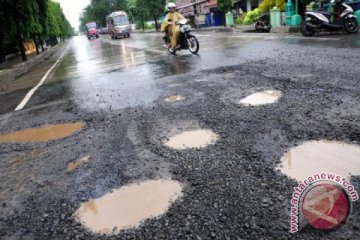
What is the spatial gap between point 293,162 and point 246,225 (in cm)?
104

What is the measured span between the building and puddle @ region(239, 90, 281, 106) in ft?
102

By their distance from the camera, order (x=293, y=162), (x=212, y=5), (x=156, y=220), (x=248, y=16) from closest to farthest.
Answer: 1. (x=156, y=220)
2. (x=293, y=162)
3. (x=248, y=16)
4. (x=212, y=5)

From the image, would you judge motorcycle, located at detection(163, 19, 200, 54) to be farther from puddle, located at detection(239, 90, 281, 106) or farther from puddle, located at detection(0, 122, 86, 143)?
puddle, located at detection(0, 122, 86, 143)

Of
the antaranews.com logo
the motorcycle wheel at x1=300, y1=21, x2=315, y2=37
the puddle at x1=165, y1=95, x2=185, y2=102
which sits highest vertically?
the antaranews.com logo

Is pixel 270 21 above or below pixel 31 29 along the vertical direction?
below

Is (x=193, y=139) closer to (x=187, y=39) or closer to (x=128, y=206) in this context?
(x=128, y=206)

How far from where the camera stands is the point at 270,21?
67.7 feet

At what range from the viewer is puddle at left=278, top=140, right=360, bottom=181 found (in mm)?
2912

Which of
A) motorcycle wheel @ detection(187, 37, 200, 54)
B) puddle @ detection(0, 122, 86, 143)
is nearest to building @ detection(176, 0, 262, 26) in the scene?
motorcycle wheel @ detection(187, 37, 200, 54)

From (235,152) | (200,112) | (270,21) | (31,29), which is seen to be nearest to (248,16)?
(270,21)

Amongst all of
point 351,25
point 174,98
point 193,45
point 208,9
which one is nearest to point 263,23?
point 351,25

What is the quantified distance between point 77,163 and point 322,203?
8.26ft

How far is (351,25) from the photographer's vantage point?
13.1 meters

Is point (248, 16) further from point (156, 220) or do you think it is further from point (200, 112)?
point (156, 220)
